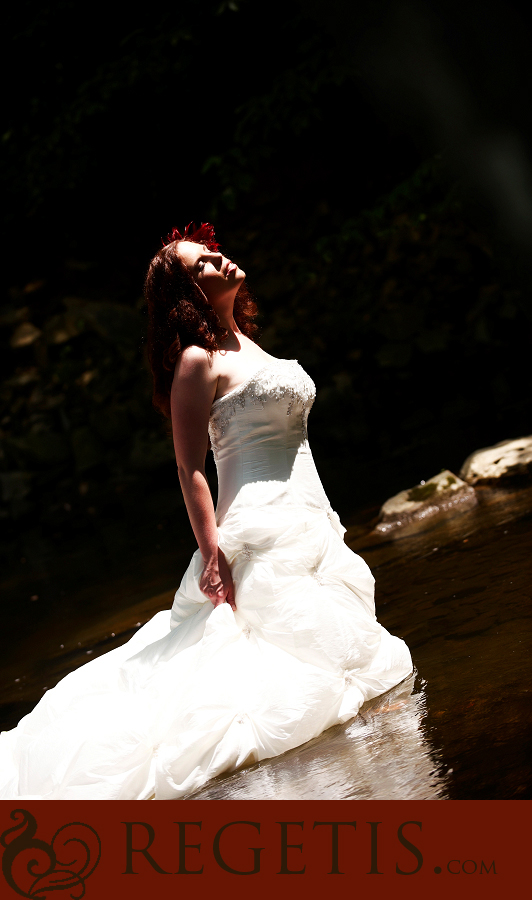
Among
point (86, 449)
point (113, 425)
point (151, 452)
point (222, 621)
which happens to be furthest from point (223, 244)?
point (222, 621)

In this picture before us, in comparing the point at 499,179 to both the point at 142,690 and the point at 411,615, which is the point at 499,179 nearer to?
the point at 411,615

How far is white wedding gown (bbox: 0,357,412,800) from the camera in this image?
7.91 ft

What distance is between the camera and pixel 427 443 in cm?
858

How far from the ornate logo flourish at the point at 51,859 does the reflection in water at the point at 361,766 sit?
0.43 m

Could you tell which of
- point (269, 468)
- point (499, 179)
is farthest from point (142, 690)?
point (499, 179)

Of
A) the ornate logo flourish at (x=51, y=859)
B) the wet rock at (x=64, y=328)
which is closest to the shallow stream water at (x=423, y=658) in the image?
the ornate logo flourish at (x=51, y=859)

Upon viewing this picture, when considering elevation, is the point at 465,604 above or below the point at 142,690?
below

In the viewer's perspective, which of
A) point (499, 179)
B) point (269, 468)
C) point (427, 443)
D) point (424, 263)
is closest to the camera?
point (269, 468)

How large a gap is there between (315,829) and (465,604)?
1651 mm

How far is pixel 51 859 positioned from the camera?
6.24 ft

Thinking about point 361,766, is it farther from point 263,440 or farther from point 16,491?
point 16,491

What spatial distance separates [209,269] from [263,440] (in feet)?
2.17

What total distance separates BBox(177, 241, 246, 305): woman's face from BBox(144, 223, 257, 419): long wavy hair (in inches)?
1.3

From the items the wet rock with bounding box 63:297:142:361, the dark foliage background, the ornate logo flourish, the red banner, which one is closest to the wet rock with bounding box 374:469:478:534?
the dark foliage background
